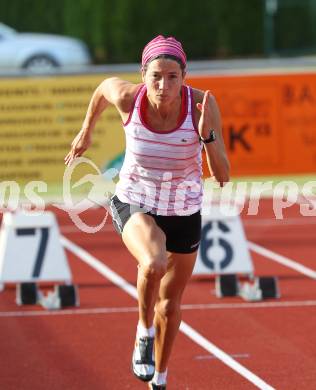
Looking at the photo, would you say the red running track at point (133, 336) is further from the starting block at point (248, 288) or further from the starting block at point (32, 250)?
the starting block at point (32, 250)

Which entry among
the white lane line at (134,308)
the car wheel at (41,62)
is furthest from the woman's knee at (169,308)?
the car wheel at (41,62)

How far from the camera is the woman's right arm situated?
784 centimetres

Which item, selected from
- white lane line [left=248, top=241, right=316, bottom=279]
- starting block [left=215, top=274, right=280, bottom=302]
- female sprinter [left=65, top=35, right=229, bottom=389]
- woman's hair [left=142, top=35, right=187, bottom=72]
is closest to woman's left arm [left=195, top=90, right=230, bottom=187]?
female sprinter [left=65, top=35, right=229, bottom=389]

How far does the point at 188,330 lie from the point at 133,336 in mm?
468

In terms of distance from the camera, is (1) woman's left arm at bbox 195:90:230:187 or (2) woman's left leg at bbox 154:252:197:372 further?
(2) woman's left leg at bbox 154:252:197:372

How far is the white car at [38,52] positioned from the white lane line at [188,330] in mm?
20834

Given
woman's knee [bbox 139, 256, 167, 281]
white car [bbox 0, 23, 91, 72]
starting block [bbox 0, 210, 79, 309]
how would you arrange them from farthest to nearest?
1. white car [bbox 0, 23, 91, 72]
2. starting block [bbox 0, 210, 79, 309]
3. woman's knee [bbox 139, 256, 167, 281]

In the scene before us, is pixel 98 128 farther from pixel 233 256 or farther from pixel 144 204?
pixel 144 204

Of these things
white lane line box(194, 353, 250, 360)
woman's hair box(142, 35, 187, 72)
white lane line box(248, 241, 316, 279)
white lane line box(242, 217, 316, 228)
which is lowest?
white lane line box(248, 241, 316, 279)

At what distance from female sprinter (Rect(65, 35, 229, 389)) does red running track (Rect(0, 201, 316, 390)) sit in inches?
34.5

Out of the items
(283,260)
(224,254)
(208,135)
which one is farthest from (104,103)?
(283,260)

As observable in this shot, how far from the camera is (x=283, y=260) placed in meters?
14.0

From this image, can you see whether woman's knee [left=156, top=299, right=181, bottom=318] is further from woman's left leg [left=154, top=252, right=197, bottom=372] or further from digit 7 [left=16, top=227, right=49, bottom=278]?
digit 7 [left=16, top=227, right=49, bottom=278]

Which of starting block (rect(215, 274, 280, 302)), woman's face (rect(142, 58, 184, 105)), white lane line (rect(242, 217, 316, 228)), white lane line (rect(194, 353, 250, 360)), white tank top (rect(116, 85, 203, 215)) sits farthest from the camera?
white lane line (rect(242, 217, 316, 228))
